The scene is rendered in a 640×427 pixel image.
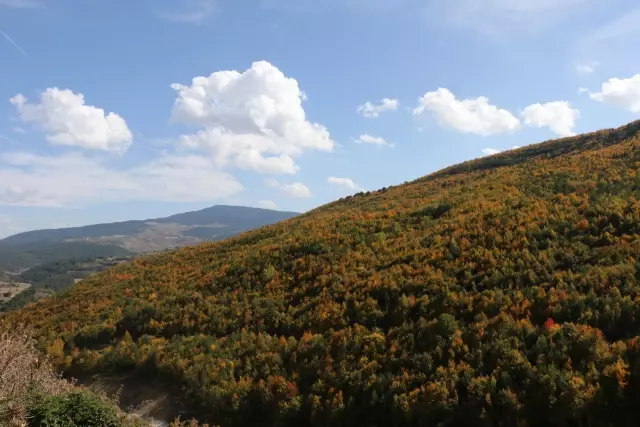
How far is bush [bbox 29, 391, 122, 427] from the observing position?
26.5 ft

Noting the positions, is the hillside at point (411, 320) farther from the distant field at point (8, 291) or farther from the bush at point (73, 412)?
the distant field at point (8, 291)

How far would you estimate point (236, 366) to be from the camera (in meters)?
11.6

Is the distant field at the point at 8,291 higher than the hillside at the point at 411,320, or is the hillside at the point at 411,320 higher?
the hillside at the point at 411,320

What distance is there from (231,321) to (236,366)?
3235 millimetres

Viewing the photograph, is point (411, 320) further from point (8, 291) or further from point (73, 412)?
point (8, 291)

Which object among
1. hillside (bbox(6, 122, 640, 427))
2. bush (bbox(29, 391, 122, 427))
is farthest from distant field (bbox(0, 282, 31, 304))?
bush (bbox(29, 391, 122, 427))

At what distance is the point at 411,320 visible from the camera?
1166 cm

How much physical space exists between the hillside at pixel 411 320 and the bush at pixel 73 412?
2.27 metres

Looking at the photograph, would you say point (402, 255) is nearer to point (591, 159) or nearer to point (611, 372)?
point (611, 372)

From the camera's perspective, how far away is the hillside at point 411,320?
326 inches

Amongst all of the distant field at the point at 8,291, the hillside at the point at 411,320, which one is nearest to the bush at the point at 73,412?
the hillside at the point at 411,320

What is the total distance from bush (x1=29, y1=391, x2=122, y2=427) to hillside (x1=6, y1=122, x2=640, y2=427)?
2.27 meters

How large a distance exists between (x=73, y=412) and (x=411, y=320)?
8102 mm

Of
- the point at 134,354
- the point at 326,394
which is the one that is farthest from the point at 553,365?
the point at 134,354
